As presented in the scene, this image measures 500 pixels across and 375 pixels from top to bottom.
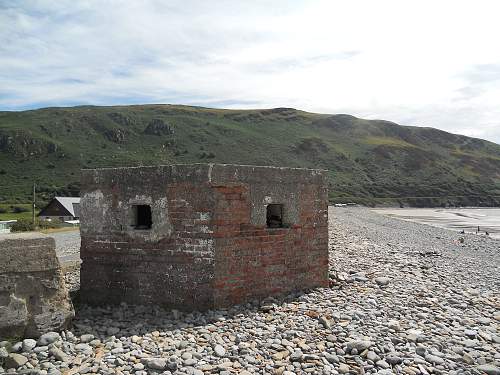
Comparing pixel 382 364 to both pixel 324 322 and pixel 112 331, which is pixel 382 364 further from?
pixel 112 331

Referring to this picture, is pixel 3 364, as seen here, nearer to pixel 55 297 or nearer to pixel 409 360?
pixel 55 297

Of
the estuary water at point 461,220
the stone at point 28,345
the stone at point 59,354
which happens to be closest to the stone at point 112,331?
the stone at point 59,354

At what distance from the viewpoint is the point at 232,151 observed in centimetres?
8256


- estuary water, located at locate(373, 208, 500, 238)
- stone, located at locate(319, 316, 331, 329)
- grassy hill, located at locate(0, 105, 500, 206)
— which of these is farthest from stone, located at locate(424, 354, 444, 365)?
grassy hill, located at locate(0, 105, 500, 206)

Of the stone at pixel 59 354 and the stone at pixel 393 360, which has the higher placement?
the stone at pixel 59 354

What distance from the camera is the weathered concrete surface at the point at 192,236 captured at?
6.83 metres

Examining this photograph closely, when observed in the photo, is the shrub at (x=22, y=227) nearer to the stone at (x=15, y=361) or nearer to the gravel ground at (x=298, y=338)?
the gravel ground at (x=298, y=338)

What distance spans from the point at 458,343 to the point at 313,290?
2.64 metres

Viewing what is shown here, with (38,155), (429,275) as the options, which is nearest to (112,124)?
(38,155)

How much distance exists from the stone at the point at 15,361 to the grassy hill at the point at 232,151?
5660cm

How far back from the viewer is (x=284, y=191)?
775 cm

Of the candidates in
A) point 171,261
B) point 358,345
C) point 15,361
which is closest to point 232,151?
point 171,261

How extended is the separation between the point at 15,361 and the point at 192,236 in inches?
109

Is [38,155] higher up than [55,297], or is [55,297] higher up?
[38,155]
